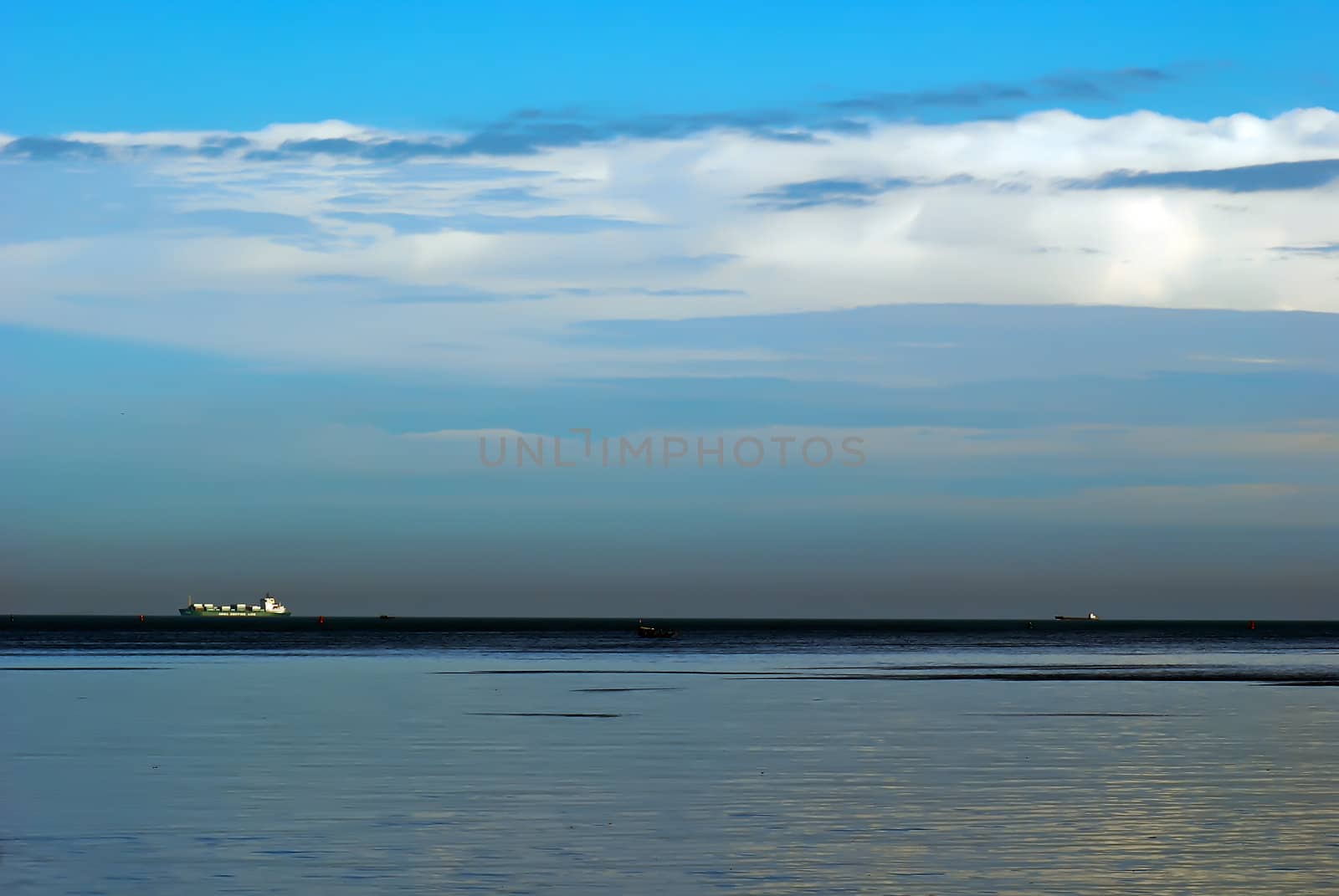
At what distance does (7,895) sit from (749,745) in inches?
1189

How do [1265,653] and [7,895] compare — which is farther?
[1265,653]

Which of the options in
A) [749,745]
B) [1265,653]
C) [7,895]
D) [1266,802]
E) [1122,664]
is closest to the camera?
[7,895]

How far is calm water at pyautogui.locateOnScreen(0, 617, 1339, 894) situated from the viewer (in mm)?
29562

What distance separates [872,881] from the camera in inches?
1126

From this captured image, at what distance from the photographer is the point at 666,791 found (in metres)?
41.6

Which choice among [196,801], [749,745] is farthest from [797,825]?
[749,745]

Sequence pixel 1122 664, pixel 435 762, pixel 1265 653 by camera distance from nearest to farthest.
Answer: pixel 435 762, pixel 1122 664, pixel 1265 653

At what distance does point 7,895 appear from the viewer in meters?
27.3

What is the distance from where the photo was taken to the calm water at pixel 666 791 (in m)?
29.6

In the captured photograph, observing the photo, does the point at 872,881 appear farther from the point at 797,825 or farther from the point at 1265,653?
the point at 1265,653

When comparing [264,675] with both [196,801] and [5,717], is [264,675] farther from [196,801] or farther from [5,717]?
[196,801]

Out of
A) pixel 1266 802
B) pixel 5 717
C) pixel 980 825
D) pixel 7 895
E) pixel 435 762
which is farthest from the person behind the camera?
pixel 5 717

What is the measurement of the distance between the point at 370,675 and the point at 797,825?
7371cm

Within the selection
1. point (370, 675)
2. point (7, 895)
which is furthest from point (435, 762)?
point (370, 675)
